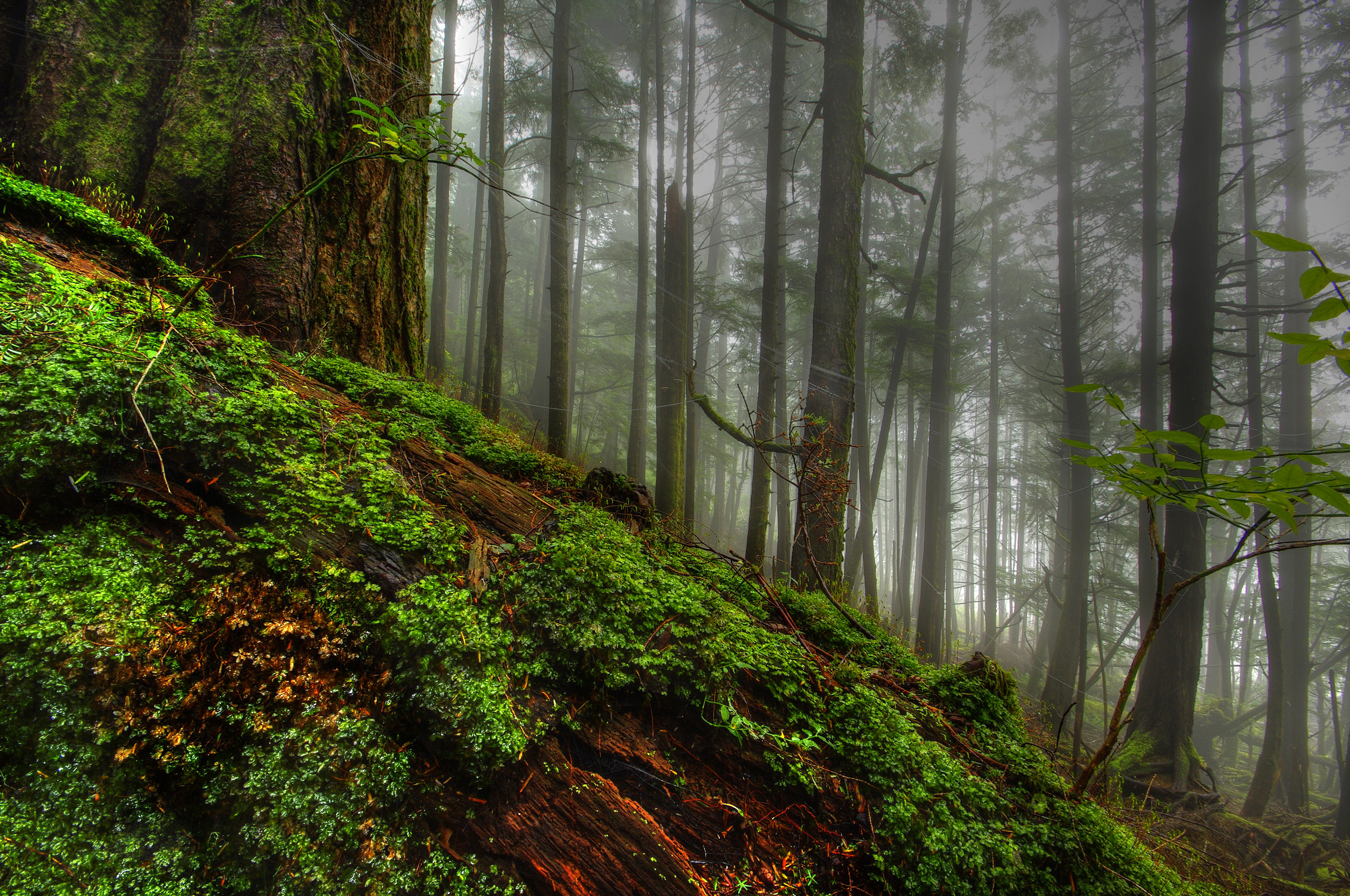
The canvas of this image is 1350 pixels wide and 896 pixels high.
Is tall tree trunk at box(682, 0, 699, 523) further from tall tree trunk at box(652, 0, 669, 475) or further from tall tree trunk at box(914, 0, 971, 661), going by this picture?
tall tree trunk at box(914, 0, 971, 661)

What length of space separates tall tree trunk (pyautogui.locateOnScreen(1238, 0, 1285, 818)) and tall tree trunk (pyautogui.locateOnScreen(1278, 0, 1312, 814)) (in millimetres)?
528

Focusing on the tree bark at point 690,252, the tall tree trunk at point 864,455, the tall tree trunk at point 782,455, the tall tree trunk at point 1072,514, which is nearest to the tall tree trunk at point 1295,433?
the tall tree trunk at point 1072,514

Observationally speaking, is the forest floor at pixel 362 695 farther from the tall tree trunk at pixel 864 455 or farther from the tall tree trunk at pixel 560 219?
the tall tree trunk at pixel 864 455

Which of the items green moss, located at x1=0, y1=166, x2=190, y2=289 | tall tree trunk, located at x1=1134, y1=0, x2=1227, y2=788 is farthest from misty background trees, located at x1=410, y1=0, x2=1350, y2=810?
green moss, located at x1=0, y1=166, x2=190, y2=289

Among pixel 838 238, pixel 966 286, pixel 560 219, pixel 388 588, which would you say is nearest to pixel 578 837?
pixel 388 588

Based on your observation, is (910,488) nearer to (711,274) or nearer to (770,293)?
(711,274)

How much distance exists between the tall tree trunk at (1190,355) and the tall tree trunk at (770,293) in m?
5.25

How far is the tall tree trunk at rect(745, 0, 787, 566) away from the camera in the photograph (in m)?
8.52

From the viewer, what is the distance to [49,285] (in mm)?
1856

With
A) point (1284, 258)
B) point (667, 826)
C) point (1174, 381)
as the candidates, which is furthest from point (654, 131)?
point (1284, 258)

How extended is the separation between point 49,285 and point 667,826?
9.92 ft

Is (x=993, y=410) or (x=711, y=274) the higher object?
(x=711, y=274)

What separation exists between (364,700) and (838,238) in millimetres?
6657

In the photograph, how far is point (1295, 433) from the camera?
1136cm
